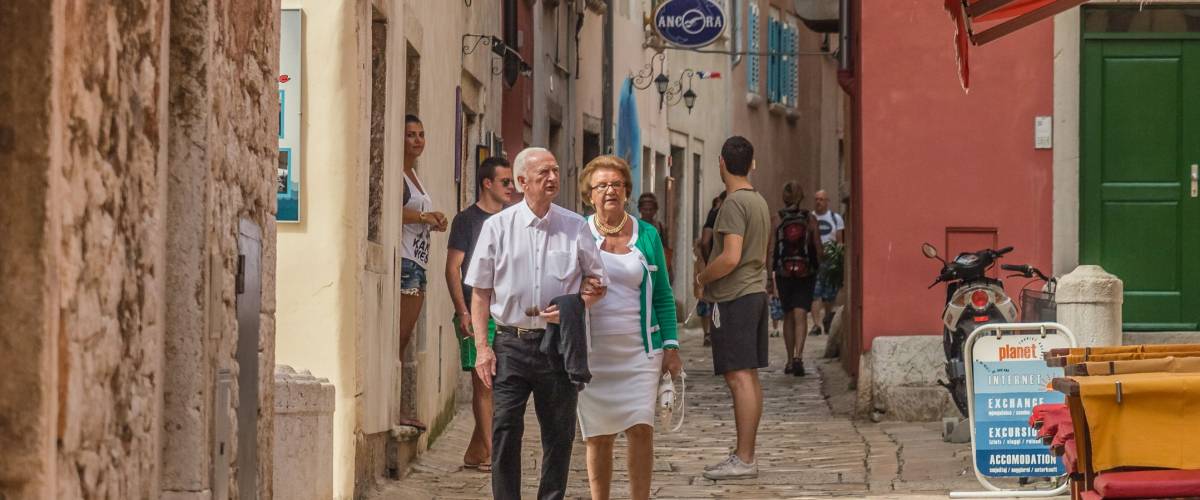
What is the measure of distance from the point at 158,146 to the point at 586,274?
313 cm

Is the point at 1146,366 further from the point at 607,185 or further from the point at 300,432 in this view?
the point at 300,432

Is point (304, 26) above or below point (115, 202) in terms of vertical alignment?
above

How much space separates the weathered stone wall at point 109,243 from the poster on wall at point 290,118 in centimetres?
374

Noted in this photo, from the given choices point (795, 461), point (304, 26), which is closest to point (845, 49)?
point (795, 461)

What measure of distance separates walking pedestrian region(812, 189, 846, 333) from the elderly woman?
11462mm

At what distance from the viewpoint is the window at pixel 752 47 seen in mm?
30797

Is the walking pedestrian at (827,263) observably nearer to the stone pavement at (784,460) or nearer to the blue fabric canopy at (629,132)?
the blue fabric canopy at (629,132)

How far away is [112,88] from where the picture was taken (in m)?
4.16

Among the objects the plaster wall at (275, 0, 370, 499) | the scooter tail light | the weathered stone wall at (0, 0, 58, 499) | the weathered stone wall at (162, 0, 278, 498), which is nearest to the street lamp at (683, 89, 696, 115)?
the scooter tail light

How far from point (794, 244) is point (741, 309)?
7053 millimetres

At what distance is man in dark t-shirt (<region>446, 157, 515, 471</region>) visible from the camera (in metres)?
9.83

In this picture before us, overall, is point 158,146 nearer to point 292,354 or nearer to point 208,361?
point 208,361

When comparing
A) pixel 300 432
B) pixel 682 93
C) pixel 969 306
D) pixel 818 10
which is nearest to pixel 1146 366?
pixel 300 432

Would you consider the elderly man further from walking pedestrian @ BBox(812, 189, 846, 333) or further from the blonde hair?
walking pedestrian @ BBox(812, 189, 846, 333)
